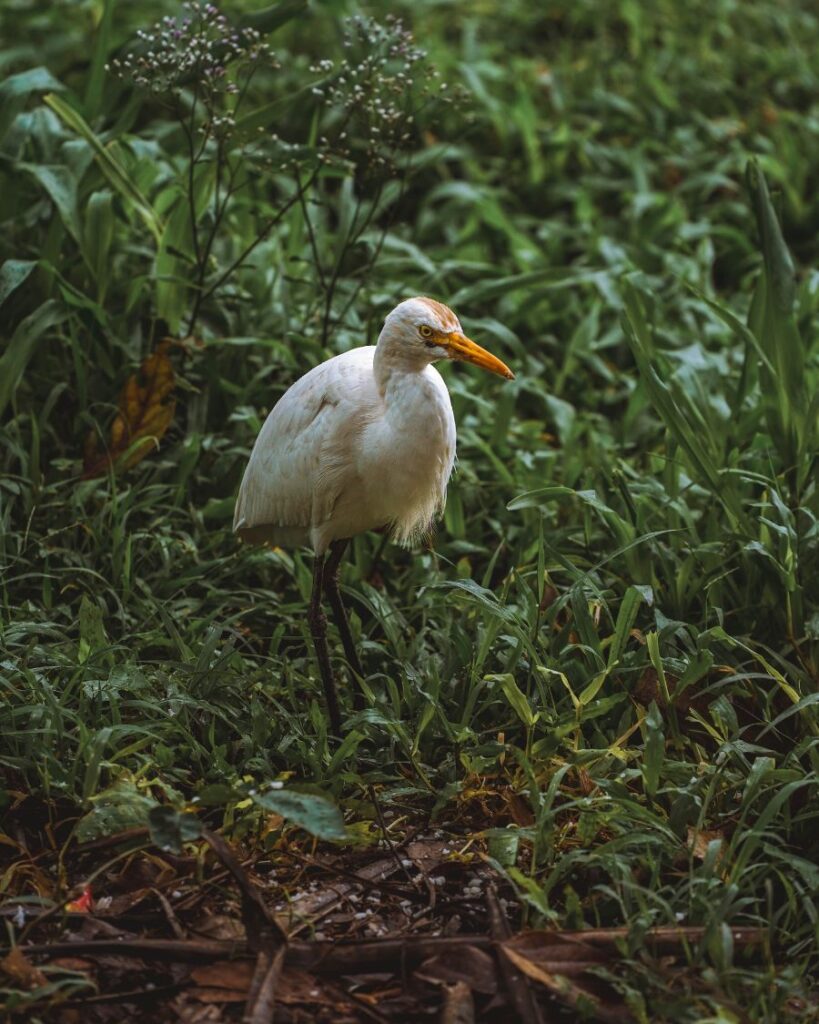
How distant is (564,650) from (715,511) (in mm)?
827

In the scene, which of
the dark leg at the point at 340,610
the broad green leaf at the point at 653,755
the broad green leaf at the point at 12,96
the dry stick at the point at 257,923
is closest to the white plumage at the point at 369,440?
the dark leg at the point at 340,610

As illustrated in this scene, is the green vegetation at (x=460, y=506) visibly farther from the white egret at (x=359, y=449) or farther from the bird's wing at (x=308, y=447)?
the bird's wing at (x=308, y=447)

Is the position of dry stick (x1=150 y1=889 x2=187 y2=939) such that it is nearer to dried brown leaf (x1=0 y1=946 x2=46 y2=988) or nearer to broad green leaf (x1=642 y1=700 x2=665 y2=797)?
dried brown leaf (x1=0 y1=946 x2=46 y2=988)

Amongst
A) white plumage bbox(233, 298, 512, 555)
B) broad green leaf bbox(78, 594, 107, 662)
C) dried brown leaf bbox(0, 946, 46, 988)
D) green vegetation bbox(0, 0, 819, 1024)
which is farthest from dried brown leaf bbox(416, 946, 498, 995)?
broad green leaf bbox(78, 594, 107, 662)

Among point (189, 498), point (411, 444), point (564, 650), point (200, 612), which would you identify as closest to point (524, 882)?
point (564, 650)

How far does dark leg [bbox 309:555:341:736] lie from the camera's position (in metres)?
3.31

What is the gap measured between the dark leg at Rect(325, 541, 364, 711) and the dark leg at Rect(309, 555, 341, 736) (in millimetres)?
48

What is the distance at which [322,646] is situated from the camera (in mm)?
3365

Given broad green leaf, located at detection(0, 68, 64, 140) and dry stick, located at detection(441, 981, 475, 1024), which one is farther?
broad green leaf, located at detection(0, 68, 64, 140)

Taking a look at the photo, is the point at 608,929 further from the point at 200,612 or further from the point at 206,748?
the point at 200,612

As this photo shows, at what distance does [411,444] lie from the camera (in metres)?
3.12

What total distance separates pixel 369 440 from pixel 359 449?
0.04 meters

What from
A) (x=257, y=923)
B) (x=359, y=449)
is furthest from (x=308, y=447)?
(x=257, y=923)

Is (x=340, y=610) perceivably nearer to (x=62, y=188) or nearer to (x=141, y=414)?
(x=141, y=414)
